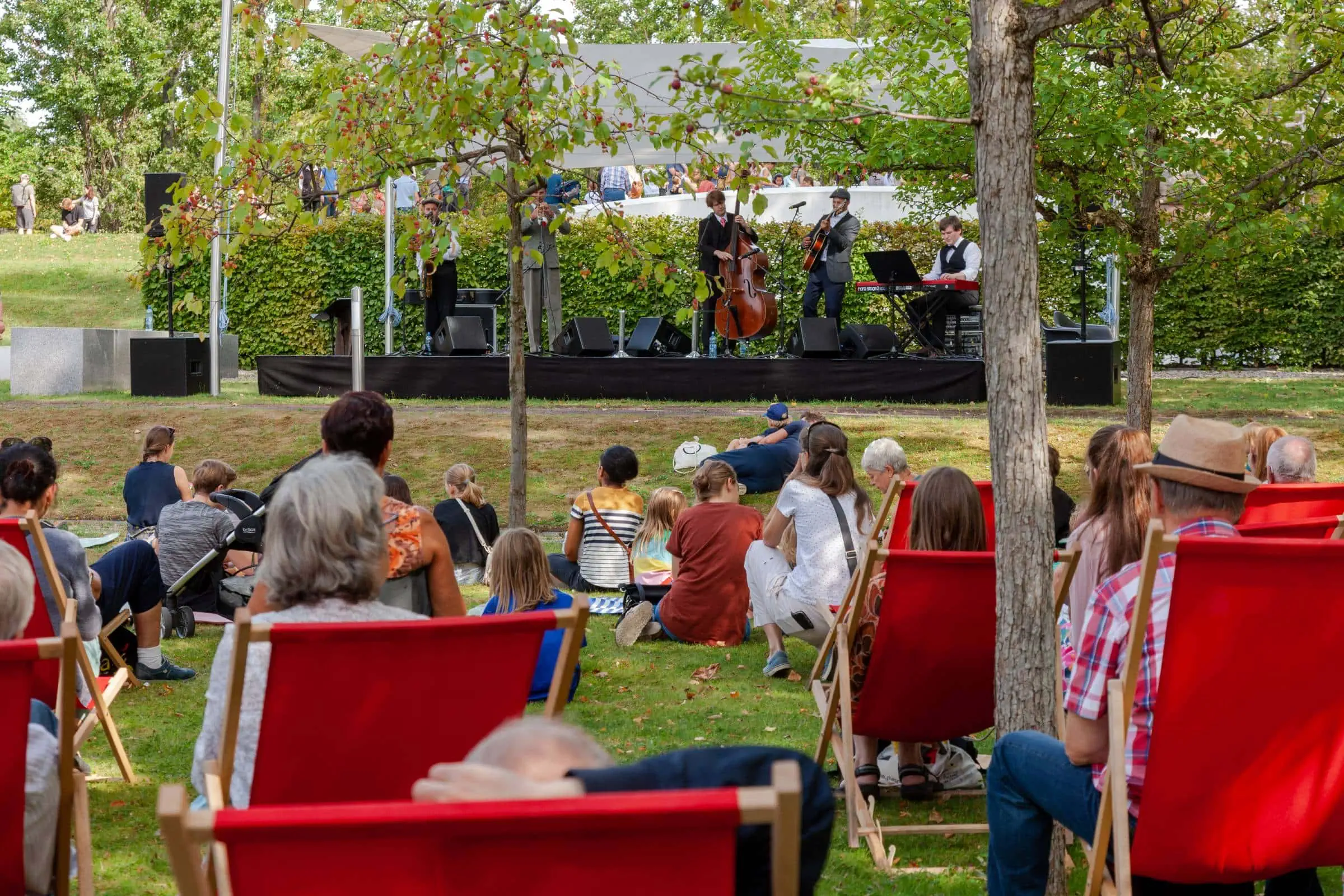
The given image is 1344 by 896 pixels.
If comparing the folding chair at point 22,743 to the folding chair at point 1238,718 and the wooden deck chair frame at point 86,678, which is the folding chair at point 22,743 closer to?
the wooden deck chair frame at point 86,678

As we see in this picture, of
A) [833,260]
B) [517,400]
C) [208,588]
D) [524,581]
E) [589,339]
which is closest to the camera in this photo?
[524,581]

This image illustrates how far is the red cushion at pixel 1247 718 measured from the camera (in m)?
2.80

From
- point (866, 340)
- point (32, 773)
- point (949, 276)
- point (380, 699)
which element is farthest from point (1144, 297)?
Result: point (32, 773)

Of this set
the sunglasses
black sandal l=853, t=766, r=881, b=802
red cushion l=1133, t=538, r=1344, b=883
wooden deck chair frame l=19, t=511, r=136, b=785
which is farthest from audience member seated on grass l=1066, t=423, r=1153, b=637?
the sunglasses

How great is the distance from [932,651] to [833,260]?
1231 cm

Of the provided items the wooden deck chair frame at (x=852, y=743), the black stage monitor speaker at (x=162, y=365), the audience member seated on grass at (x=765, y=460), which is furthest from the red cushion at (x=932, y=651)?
the black stage monitor speaker at (x=162, y=365)

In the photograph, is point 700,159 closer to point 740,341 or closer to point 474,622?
point 474,622

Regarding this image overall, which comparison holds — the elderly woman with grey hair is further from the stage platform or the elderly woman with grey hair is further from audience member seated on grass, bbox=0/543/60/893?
the stage platform

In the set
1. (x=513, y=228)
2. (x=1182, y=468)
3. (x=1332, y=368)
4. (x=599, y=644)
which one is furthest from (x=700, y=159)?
(x=1332, y=368)

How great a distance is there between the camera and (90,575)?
5.47 m

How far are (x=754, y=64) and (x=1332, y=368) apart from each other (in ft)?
43.8

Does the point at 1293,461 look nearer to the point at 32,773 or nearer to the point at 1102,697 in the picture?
the point at 1102,697

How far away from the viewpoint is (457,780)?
177 cm

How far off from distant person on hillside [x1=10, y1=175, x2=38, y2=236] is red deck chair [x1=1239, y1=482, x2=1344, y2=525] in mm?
38818
